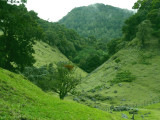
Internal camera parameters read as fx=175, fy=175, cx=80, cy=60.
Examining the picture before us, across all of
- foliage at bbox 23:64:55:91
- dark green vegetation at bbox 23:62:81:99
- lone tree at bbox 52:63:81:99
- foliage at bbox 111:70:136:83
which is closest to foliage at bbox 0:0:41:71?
foliage at bbox 23:64:55:91

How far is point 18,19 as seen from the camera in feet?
96.4

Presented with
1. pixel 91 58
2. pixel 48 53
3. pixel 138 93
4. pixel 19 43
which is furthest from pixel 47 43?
pixel 19 43

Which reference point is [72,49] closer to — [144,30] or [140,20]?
[140,20]

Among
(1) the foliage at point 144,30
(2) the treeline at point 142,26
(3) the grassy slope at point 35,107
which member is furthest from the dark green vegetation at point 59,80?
(2) the treeline at point 142,26

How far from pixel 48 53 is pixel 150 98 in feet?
243

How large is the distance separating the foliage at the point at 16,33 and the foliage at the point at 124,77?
43.3 meters

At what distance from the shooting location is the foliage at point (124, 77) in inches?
2682

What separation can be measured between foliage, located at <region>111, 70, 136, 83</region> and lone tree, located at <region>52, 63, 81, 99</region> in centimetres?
3053

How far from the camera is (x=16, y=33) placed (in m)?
28.5

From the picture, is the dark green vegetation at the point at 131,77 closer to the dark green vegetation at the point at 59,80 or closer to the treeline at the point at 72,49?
the dark green vegetation at the point at 59,80

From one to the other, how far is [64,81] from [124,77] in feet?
117

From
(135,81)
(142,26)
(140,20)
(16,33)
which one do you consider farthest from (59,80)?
(140,20)

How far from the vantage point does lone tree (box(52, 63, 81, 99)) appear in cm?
4156

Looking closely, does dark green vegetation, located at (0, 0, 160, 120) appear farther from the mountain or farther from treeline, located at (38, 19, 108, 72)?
treeline, located at (38, 19, 108, 72)
